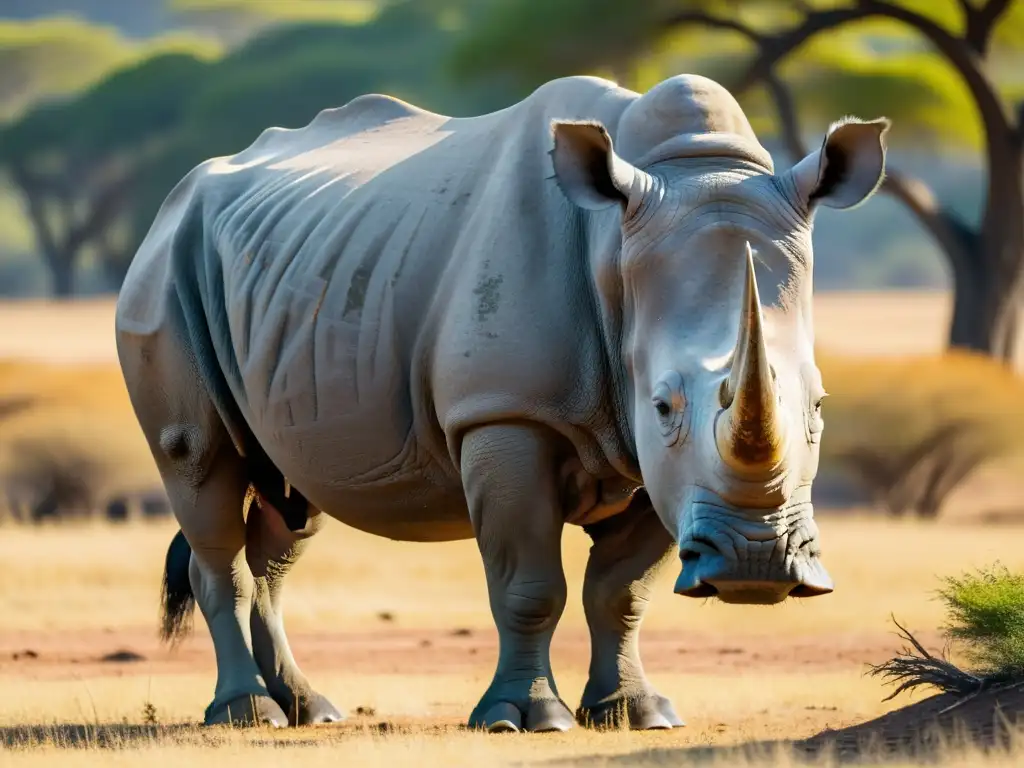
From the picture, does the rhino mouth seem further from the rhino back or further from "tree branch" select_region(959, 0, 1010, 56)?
"tree branch" select_region(959, 0, 1010, 56)

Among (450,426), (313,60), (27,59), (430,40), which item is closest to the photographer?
(450,426)

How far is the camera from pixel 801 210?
7328mm

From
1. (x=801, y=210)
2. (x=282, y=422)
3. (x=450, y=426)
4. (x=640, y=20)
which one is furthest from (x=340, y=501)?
(x=640, y=20)

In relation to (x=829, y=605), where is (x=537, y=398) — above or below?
above

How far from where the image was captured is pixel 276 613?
9.47 meters

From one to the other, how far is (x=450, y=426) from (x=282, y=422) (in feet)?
3.28

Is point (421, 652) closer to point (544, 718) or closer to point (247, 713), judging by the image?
point (247, 713)

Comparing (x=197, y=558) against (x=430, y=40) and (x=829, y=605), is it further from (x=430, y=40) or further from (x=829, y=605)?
(x=430, y=40)

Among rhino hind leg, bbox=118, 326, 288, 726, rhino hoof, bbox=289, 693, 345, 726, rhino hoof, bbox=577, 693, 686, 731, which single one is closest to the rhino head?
rhino hoof, bbox=577, 693, 686, 731

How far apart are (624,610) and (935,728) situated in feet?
5.03

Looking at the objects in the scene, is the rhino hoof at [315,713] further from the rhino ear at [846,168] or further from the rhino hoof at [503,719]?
the rhino ear at [846,168]

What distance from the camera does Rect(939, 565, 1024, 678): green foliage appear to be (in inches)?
297

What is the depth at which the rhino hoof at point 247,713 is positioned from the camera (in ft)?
29.0

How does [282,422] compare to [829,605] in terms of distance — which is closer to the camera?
[282,422]
